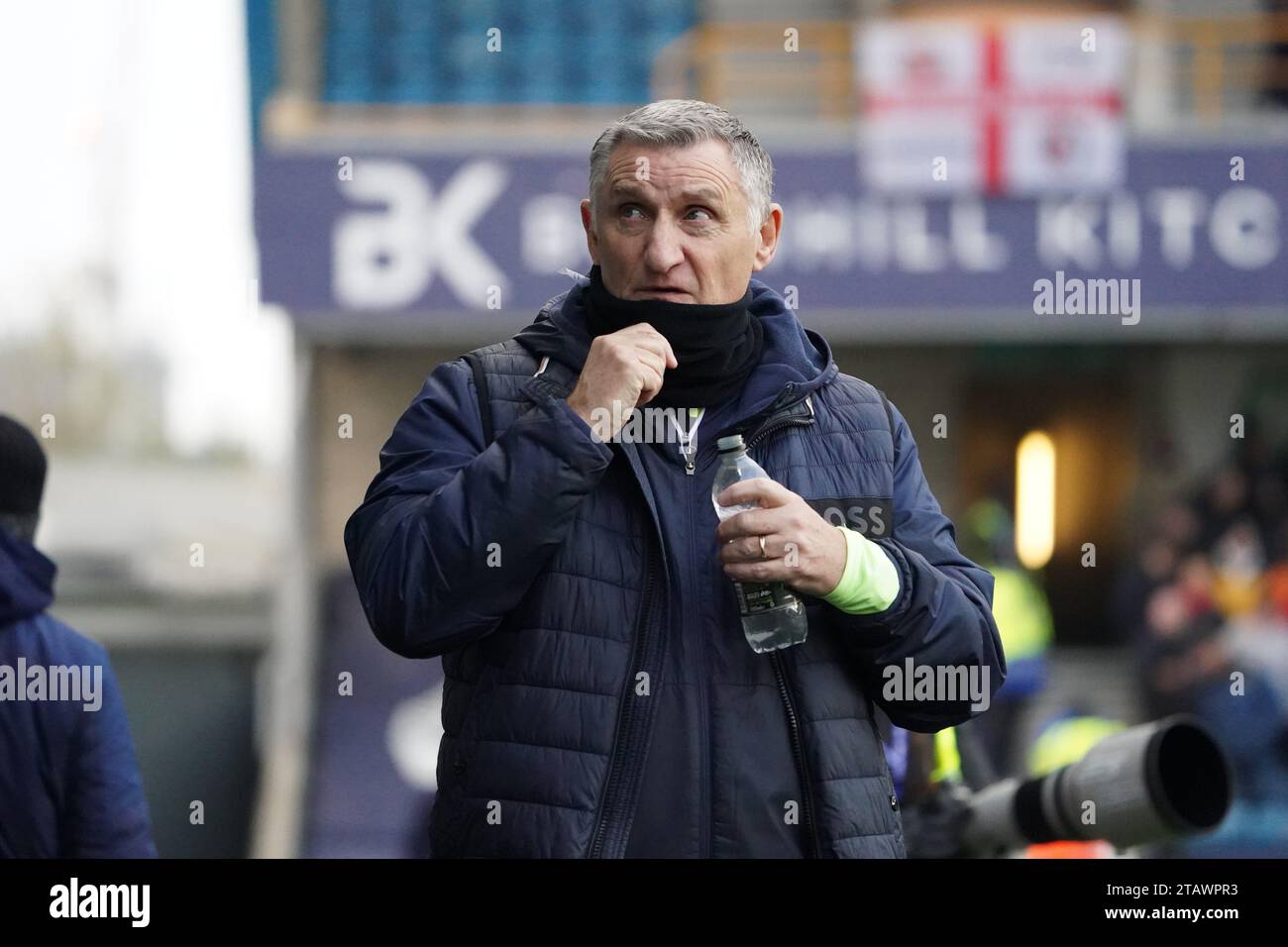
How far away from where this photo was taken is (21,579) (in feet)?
9.31

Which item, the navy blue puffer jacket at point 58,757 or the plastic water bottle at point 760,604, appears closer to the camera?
the plastic water bottle at point 760,604

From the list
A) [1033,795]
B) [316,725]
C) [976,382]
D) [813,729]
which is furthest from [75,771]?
[976,382]

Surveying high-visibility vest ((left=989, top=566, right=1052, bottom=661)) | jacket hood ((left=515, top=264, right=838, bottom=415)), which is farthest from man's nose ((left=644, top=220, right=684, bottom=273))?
high-visibility vest ((left=989, top=566, right=1052, bottom=661))

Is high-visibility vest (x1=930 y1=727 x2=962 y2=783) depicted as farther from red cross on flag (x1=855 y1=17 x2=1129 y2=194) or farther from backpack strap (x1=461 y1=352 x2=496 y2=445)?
red cross on flag (x1=855 y1=17 x2=1129 y2=194)

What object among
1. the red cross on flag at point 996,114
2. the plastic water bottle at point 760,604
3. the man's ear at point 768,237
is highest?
the red cross on flag at point 996,114

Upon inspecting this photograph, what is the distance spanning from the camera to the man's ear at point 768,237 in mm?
2281

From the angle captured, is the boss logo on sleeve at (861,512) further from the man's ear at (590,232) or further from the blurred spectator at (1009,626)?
the blurred spectator at (1009,626)

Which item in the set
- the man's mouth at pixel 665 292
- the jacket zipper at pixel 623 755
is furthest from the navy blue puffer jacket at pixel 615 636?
the man's mouth at pixel 665 292

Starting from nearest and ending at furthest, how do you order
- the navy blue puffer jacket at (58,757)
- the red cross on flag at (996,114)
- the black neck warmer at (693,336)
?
the black neck warmer at (693,336) → the navy blue puffer jacket at (58,757) → the red cross on flag at (996,114)

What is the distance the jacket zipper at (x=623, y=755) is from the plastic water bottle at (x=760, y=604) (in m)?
0.12

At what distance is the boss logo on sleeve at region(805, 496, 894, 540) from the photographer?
2.18 m
